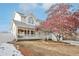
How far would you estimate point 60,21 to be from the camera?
4.86 ft

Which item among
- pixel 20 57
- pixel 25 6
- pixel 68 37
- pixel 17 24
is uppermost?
pixel 25 6

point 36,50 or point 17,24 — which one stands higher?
point 17,24

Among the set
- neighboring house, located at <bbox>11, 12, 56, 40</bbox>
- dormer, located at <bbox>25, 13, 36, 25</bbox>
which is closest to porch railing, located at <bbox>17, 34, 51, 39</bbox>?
neighboring house, located at <bbox>11, 12, 56, 40</bbox>

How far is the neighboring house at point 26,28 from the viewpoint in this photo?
145cm

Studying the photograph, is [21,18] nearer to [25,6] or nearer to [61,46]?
[25,6]

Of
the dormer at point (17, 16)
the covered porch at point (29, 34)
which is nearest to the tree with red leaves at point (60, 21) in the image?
the covered porch at point (29, 34)

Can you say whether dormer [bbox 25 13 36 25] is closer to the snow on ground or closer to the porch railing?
the porch railing

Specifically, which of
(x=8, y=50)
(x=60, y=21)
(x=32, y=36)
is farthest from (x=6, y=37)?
(x=60, y=21)

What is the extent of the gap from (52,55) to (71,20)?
333 millimetres

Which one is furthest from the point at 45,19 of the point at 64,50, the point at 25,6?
the point at 64,50

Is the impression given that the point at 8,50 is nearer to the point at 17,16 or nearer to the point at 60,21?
the point at 17,16

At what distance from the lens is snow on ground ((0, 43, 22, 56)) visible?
144 centimetres

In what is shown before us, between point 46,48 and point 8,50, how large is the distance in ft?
1.03

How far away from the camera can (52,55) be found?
4.67 feet
